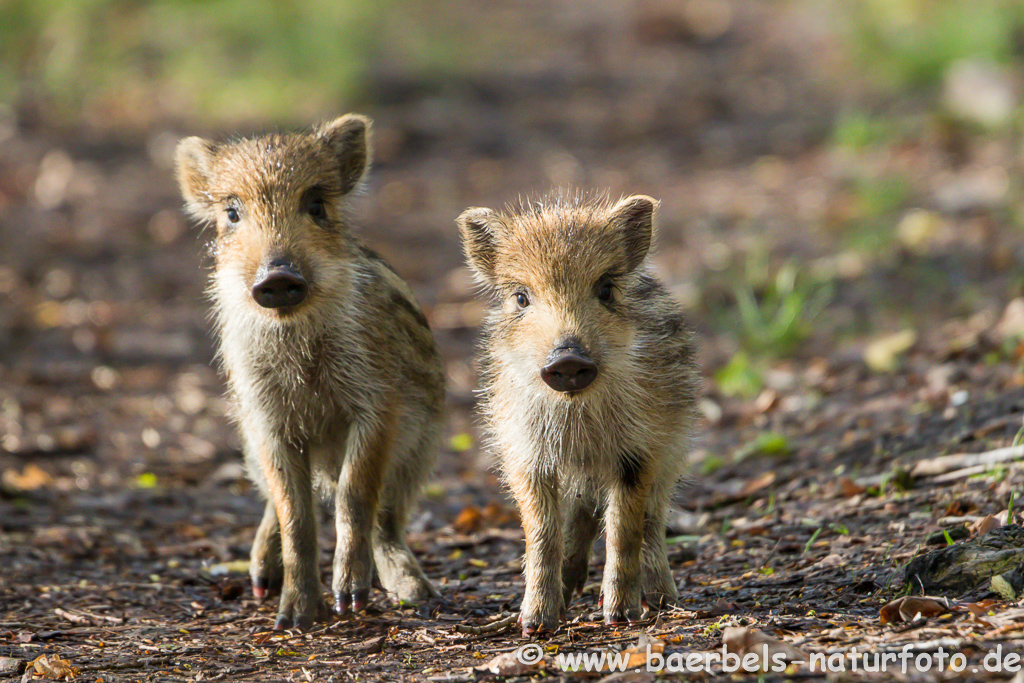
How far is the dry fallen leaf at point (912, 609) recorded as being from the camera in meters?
3.86

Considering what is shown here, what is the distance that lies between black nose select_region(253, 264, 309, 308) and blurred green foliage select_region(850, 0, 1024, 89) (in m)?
11.4

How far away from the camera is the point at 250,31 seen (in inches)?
650

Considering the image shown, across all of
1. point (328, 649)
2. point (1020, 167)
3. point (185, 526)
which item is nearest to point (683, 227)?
point (1020, 167)

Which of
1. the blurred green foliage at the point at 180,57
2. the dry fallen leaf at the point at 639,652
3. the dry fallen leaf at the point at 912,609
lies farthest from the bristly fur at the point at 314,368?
the blurred green foliage at the point at 180,57

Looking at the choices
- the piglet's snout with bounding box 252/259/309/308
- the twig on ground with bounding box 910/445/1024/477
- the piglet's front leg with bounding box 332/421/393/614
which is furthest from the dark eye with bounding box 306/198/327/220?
the twig on ground with bounding box 910/445/1024/477

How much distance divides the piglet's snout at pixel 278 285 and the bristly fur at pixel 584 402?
0.79 metres

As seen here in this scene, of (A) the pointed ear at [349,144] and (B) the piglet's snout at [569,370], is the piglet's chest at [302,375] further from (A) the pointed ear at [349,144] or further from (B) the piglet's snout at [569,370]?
(B) the piglet's snout at [569,370]

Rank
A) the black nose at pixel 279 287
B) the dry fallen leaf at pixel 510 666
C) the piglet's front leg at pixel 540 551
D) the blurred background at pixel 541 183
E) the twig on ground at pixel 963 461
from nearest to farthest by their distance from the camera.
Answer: the dry fallen leaf at pixel 510 666
the piglet's front leg at pixel 540 551
the black nose at pixel 279 287
the twig on ground at pixel 963 461
the blurred background at pixel 541 183

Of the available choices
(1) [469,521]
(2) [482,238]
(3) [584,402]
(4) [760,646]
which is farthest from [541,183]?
(4) [760,646]

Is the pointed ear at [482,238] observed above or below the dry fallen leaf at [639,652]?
above

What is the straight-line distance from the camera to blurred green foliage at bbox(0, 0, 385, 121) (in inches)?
603

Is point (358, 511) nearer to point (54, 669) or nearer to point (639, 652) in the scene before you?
point (54, 669)

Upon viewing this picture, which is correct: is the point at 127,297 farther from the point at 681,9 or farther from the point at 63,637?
the point at 681,9

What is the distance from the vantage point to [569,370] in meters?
4.04
